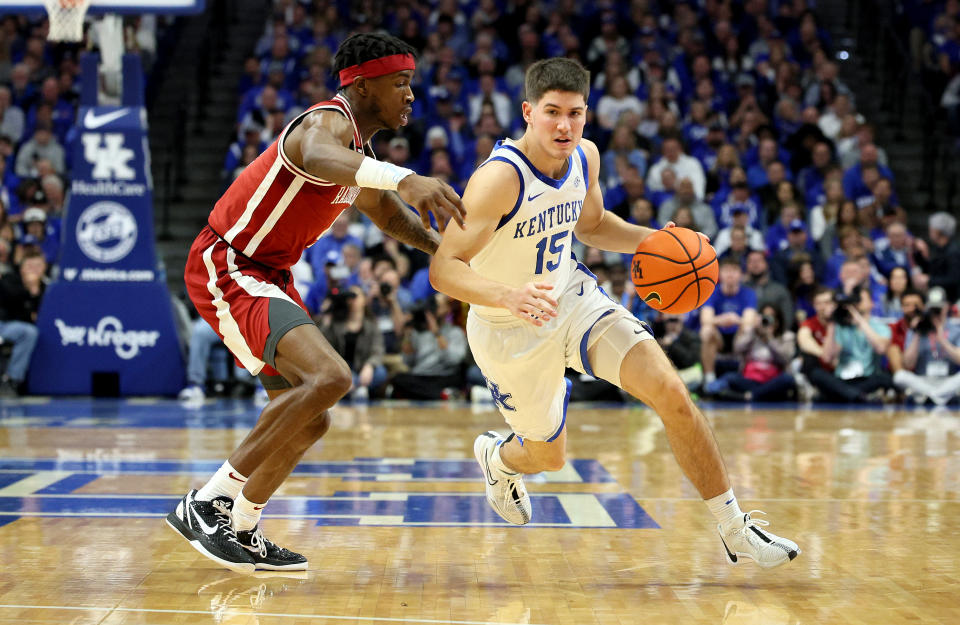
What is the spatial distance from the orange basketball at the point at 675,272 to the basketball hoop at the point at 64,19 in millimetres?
7432

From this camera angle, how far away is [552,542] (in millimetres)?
4852

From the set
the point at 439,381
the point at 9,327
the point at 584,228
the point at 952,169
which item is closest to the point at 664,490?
the point at 584,228

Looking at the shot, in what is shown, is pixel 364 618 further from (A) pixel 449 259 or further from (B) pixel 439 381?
(B) pixel 439 381

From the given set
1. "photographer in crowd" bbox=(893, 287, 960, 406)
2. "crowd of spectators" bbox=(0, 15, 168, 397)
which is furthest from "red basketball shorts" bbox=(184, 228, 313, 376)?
"photographer in crowd" bbox=(893, 287, 960, 406)

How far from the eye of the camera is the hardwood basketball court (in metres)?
3.80

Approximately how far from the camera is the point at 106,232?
11.5m

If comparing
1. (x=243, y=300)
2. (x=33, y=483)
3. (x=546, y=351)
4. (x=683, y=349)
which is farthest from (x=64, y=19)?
(x=546, y=351)

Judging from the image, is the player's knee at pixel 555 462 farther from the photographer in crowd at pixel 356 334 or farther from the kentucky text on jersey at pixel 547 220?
the photographer in crowd at pixel 356 334

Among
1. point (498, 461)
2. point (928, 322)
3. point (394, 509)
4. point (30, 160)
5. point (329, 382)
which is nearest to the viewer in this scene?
point (329, 382)

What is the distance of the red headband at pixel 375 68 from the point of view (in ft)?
14.5

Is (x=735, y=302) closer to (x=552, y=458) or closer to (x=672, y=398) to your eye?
(x=552, y=458)

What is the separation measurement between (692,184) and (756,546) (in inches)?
378

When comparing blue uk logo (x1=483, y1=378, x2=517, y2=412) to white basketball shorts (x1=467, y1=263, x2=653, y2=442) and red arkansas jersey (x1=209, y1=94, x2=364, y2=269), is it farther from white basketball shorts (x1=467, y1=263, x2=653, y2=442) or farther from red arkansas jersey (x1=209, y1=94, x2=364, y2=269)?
red arkansas jersey (x1=209, y1=94, x2=364, y2=269)

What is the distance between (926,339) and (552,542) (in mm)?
8229
